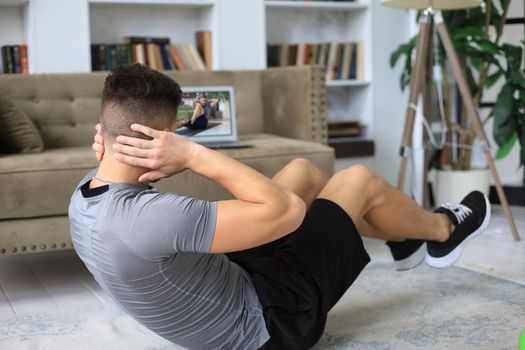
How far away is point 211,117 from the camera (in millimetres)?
2975

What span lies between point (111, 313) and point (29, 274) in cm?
77

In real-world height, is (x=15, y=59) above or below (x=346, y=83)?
above

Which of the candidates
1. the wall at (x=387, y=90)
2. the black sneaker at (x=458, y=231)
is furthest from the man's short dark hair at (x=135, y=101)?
the wall at (x=387, y=90)

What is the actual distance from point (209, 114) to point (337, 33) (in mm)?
2010

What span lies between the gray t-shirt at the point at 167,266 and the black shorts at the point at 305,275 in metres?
0.04

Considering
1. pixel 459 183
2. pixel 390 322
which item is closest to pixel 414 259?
pixel 390 322

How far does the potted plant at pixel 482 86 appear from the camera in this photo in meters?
3.77

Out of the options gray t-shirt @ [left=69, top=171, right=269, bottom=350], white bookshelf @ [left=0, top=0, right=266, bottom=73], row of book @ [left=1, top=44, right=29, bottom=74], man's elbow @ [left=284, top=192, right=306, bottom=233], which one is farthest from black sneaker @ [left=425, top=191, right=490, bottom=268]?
row of book @ [left=1, top=44, right=29, bottom=74]

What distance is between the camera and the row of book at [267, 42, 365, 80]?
4398mm

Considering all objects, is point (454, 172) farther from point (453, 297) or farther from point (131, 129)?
point (131, 129)

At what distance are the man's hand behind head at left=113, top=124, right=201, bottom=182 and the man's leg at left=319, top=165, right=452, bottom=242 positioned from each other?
24.1 inches

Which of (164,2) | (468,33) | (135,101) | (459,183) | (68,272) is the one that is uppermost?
(164,2)

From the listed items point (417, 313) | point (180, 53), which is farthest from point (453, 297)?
point (180, 53)

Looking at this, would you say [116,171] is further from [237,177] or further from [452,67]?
[452,67]
